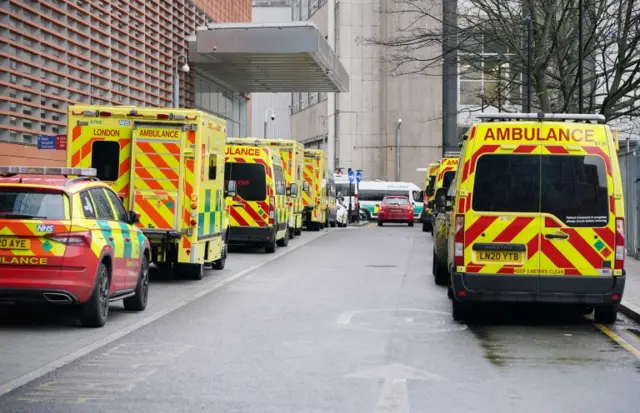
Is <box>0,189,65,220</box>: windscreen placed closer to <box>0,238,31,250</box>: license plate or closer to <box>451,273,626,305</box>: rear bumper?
<box>0,238,31,250</box>: license plate

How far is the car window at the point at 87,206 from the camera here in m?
12.8

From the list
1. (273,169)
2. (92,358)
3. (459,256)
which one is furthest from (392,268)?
(92,358)

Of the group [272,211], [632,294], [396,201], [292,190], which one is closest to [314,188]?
[292,190]

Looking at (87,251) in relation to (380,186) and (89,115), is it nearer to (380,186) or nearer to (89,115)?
(89,115)

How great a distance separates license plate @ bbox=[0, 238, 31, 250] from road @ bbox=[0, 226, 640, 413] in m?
0.91

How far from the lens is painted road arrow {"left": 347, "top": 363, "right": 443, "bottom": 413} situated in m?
8.28

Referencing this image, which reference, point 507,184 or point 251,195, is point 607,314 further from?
point 251,195

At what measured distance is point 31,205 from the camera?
12555mm

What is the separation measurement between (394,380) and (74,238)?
442 centimetres

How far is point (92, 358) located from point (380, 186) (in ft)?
193

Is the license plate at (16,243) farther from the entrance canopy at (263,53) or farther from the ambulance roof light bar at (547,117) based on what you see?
the entrance canopy at (263,53)

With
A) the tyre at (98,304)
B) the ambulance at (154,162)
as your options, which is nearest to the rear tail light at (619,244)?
the tyre at (98,304)

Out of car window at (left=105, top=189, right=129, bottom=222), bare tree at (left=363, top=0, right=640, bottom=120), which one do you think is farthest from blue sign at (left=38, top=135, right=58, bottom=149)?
car window at (left=105, top=189, right=129, bottom=222)

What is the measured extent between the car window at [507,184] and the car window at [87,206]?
4.23m
